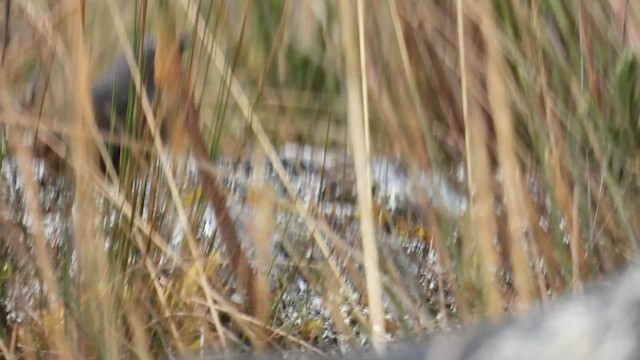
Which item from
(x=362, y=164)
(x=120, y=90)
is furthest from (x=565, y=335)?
(x=120, y=90)

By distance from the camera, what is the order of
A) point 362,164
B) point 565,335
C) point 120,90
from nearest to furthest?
point 565,335 → point 362,164 → point 120,90

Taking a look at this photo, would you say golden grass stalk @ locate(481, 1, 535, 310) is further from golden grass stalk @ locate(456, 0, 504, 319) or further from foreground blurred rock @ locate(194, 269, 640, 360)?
foreground blurred rock @ locate(194, 269, 640, 360)

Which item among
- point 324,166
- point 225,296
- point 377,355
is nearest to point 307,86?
point 324,166

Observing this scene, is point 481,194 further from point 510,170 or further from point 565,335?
point 565,335

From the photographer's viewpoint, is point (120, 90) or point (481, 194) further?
point (120, 90)

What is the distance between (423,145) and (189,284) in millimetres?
237

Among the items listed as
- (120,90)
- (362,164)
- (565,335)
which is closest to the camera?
(565,335)

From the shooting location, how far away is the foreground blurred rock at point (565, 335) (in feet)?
1.17

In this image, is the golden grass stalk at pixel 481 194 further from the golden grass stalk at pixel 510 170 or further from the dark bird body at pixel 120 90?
the dark bird body at pixel 120 90

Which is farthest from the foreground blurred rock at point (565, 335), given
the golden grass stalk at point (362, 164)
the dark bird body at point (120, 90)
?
the dark bird body at point (120, 90)

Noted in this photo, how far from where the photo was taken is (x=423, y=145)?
0.91 meters

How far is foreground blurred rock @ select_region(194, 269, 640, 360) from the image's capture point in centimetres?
36

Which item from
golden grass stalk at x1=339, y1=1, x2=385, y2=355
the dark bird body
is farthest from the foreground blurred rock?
the dark bird body

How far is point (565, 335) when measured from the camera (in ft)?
1.22
